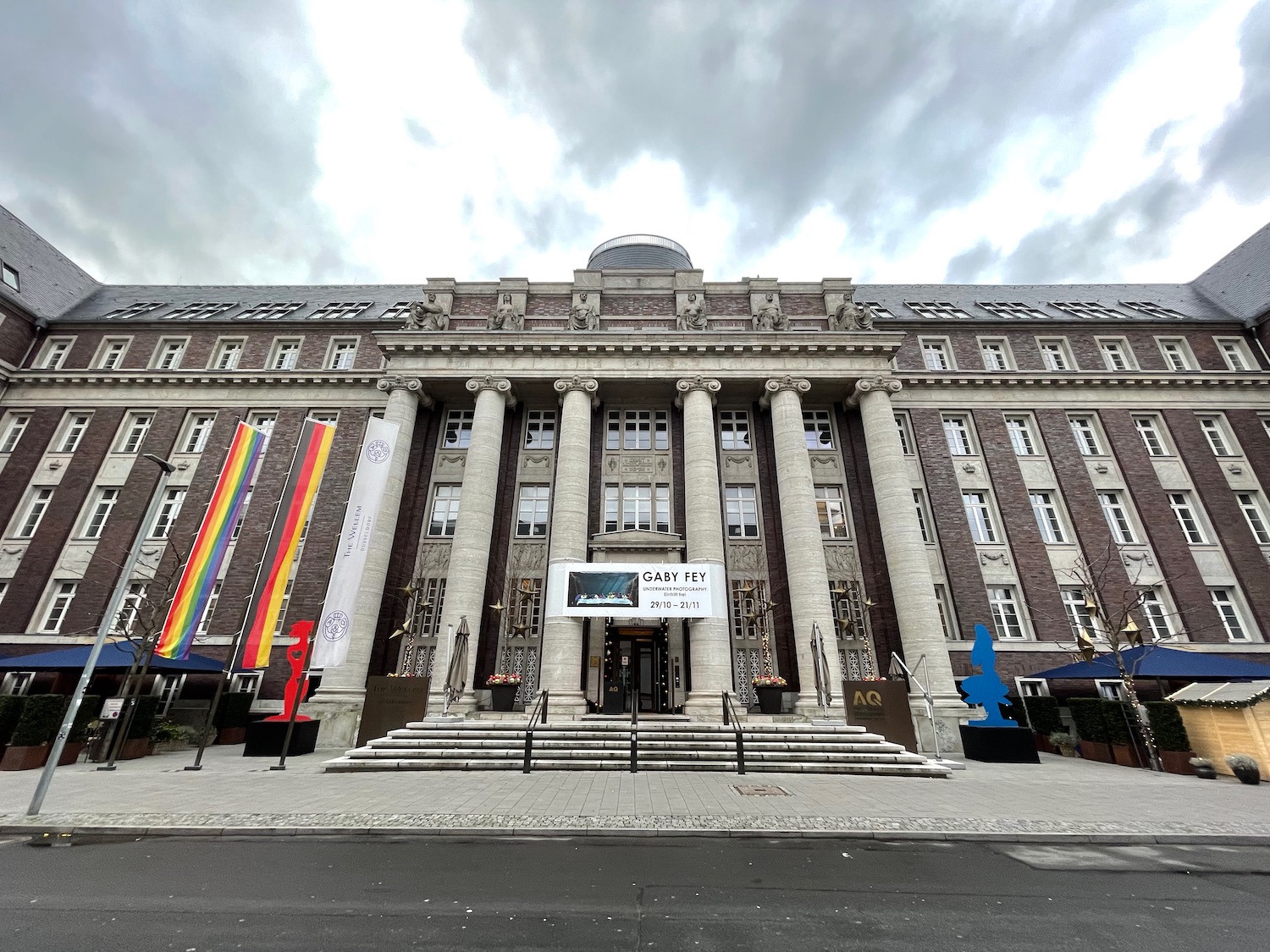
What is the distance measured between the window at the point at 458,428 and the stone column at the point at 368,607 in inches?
68.7

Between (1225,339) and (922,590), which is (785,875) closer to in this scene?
(922,590)

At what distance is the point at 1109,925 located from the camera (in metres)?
5.20

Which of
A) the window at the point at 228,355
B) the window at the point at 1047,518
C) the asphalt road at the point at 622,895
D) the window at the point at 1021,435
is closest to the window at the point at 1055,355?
the window at the point at 1021,435

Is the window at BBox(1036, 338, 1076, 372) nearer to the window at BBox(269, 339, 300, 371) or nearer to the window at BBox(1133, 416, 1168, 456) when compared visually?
the window at BBox(1133, 416, 1168, 456)

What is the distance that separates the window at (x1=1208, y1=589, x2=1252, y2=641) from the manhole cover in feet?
84.2

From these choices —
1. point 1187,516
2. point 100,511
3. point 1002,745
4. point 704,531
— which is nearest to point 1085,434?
point 1187,516

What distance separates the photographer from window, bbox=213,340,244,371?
30.3 metres

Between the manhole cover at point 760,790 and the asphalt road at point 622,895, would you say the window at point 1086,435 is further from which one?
the manhole cover at point 760,790

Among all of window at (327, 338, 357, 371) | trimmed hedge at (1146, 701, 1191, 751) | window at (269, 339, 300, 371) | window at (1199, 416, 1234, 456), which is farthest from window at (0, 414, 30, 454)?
window at (1199, 416, 1234, 456)

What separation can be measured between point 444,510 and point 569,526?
726cm

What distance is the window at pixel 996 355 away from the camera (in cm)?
2967

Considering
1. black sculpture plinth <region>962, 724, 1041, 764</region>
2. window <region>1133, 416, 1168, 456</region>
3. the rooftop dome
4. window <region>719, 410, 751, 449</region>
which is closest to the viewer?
black sculpture plinth <region>962, 724, 1041, 764</region>

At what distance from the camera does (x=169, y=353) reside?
30.8 m

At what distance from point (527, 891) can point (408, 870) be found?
177cm
